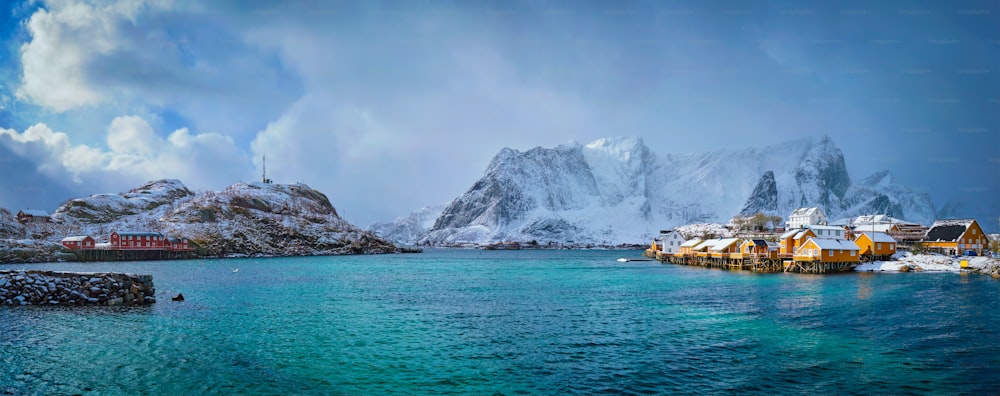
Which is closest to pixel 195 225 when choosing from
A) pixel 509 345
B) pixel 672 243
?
pixel 672 243

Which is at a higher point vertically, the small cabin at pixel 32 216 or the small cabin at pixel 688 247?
the small cabin at pixel 32 216

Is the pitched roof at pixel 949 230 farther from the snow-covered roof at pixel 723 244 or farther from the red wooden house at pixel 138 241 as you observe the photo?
the red wooden house at pixel 138 241

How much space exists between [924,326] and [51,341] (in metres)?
48.0

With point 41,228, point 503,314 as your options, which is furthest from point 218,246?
point 503,314

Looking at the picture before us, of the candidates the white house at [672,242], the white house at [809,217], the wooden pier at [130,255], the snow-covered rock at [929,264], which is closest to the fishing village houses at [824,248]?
the snow-covered rock at [929,264]

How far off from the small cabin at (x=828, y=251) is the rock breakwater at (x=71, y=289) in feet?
276

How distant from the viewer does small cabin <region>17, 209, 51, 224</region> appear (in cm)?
15146

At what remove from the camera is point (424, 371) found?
2242 cm

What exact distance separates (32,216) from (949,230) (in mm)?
221034

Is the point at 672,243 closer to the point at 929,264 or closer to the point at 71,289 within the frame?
the point at 929,264

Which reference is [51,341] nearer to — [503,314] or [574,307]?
[503,314]

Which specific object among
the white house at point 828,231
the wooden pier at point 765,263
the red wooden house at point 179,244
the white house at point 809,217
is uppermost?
the white house at point 809,217

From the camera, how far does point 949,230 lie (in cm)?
9525

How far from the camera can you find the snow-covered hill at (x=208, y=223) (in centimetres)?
15300
